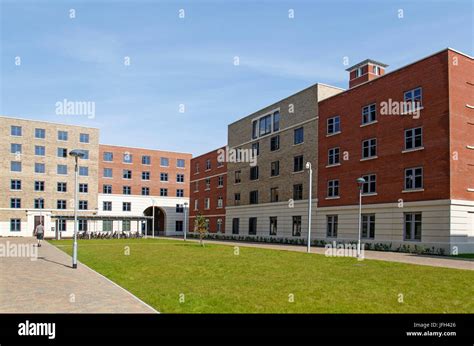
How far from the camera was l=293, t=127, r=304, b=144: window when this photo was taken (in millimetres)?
43278

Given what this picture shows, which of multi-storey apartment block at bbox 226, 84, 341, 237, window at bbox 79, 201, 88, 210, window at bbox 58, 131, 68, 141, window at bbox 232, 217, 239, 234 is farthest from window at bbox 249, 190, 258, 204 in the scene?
window at bbox 58, 131, 68, 141

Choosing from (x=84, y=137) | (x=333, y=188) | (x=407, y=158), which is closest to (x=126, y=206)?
(x=84, y=137)

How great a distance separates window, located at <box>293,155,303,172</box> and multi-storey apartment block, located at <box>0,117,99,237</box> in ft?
112

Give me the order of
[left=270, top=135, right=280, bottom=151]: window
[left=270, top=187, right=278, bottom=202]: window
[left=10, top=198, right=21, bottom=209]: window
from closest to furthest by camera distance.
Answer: [left=270, top=187, right=278, bottom=202]: window < [left=270, top=135, right=280, bottom=151]: window < [left=10, top=198, right=21, bottom=209]: window

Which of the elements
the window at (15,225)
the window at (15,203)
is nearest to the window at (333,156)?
the window at (15,225)

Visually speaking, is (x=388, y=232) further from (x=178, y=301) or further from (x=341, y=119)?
(x=178, y=301)

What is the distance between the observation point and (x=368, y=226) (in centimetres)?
3372

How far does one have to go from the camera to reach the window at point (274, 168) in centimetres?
4709

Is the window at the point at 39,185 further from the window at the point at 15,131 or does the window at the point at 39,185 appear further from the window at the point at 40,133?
the window at the point at 15,131

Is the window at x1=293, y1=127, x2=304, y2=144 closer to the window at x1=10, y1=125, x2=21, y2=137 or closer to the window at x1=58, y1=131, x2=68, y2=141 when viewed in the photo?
the window at x1=58, y1=131, x2=68, y2=141

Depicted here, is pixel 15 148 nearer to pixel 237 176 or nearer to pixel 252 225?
pixel 237 176

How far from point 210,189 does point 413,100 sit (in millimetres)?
37911

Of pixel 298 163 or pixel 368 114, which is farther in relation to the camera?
pixel 298 163
